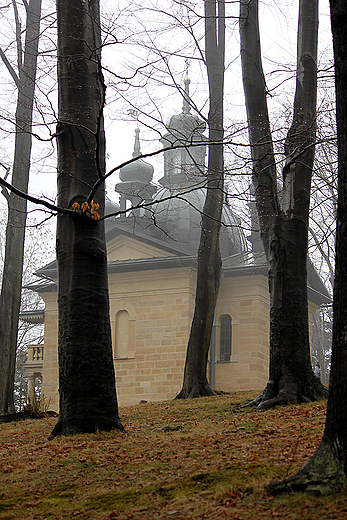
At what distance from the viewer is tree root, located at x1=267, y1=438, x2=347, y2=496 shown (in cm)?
404

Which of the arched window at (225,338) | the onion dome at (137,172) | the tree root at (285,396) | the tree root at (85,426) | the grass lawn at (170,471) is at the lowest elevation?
the grass lawn at (170,471)

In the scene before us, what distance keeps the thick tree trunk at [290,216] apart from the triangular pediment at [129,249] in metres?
18.4

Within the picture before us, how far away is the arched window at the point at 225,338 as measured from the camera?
29609mm

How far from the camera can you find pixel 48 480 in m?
5.50

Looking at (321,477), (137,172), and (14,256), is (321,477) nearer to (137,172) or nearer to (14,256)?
(14,256)

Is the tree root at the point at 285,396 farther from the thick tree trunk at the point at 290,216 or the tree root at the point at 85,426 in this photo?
the tree root at the point at 85,426

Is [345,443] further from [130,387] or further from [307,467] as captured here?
[130,387]

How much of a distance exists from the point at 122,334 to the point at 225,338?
4.73 metres

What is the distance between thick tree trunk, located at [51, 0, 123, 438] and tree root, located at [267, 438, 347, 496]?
373 cm

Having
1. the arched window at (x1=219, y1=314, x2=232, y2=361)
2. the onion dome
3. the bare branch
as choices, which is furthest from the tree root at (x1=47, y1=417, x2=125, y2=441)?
the onion dome

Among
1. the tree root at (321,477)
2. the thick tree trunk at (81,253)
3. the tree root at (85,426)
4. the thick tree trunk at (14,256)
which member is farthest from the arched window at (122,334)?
the tree root at (321,477)

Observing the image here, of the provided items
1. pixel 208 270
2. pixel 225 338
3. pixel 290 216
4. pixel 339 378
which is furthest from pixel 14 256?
pixel 225 338

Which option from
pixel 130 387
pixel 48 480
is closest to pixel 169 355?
pixel 130 387

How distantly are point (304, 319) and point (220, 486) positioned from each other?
5.52 meters
